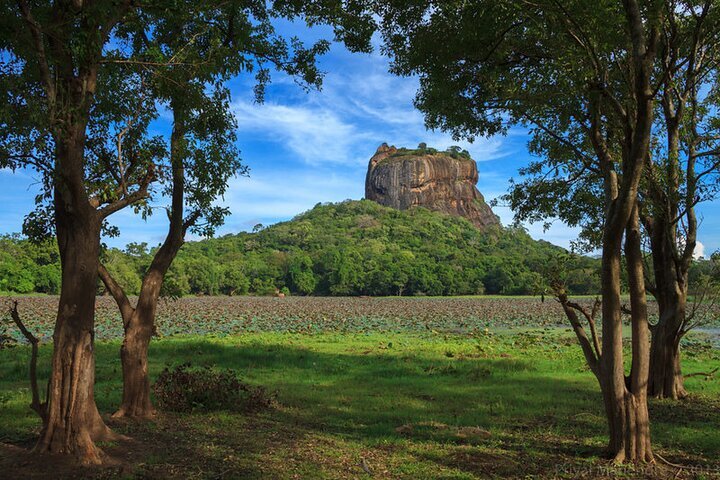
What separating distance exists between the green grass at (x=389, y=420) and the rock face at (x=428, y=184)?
484 ft

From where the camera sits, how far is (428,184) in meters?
163

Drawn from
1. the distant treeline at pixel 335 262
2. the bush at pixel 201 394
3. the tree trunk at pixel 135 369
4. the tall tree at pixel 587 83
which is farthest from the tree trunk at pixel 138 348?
the distant treeline at pixel 335 262

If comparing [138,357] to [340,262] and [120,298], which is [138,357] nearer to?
[120,298]

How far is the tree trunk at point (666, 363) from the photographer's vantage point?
9.98m

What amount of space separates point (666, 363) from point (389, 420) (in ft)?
18.8

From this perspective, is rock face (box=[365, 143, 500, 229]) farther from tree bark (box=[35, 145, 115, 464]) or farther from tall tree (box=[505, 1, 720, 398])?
tree bark (box=[35, 145, 115, 464])

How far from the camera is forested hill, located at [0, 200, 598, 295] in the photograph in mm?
67125

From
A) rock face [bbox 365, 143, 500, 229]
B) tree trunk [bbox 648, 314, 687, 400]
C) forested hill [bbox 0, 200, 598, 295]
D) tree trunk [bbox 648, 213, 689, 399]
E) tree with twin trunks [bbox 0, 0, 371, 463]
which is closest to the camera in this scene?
tree with twin trunks [bbox 0, 0, 371, 463]

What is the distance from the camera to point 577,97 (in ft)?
25.5

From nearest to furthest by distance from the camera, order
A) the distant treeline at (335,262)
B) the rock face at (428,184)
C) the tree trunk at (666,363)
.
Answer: the tree trunk at (666,363) → the distant treeline at (335,262) → the rock face at (428,184)

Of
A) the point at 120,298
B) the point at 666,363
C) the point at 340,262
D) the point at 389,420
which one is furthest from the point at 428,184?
the point at 120,298

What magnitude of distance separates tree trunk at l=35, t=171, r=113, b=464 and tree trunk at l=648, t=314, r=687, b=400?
9.69 m

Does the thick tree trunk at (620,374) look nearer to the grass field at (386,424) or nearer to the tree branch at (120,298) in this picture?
the grass field at (386,424)

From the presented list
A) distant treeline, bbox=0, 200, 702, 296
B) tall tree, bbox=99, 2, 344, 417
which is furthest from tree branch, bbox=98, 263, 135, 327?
distant treeline, bbox=0, 200, 702, 296
